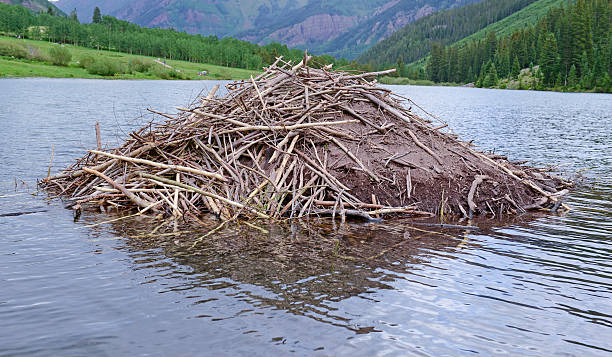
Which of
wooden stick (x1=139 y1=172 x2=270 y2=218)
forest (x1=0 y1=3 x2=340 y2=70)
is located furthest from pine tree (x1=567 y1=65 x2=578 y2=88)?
wooden stick (x1=139 y1=172 x2=270 y2=218)

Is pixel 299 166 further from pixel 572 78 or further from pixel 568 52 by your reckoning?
pixel 568 52

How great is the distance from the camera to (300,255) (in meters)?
8.10

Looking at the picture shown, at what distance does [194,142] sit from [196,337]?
7.12m

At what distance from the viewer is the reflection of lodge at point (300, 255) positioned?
6543 mm

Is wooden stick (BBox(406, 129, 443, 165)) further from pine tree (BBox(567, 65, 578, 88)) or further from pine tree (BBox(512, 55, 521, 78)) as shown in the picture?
pine tree (BBox(512, 55, 521, 78))

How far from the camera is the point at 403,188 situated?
1121 cm

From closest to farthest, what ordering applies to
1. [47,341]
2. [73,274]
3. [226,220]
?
[47,341], [73,274], [226,220]

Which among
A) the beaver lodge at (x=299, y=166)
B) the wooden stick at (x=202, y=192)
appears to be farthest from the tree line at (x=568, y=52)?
the wooden stick at (x=202, y=192)

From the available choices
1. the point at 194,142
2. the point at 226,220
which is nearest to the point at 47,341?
the point at 226,220

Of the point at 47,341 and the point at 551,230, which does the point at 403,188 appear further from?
the point at 47,341

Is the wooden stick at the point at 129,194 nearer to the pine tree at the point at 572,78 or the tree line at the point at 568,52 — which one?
the tree line at the point at 568,52

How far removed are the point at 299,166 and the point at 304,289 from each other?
4814mm

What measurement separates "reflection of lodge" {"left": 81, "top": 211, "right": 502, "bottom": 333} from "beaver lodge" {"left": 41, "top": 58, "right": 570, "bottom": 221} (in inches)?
33.6

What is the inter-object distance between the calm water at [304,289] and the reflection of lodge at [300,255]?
0.03 metres
